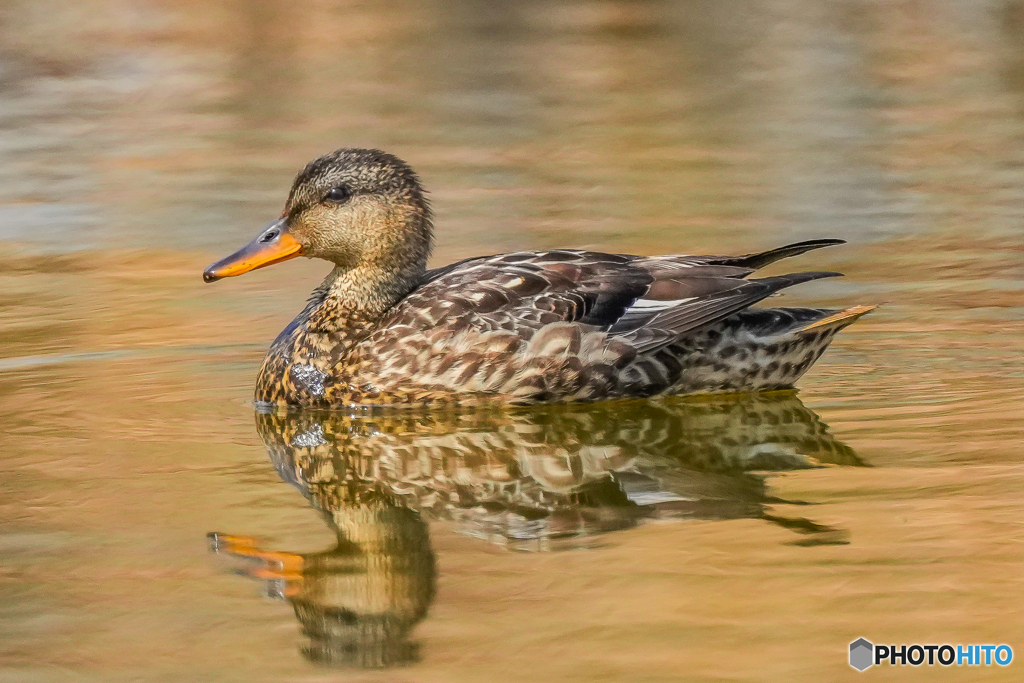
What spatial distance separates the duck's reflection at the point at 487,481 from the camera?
550 centimetres

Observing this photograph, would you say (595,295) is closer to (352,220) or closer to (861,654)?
(352,220)

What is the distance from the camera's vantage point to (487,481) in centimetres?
683

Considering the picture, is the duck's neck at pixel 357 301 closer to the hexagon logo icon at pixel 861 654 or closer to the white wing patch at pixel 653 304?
the white wing patch at pixel 653 304

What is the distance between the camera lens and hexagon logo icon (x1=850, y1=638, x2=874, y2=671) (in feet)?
15.6

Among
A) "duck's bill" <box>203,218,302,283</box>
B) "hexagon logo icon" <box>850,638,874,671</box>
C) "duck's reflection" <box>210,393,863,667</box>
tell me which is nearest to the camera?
"hexagon logo icon" <box>850,638,874,671</box>

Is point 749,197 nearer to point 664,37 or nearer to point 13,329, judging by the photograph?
point 13,329

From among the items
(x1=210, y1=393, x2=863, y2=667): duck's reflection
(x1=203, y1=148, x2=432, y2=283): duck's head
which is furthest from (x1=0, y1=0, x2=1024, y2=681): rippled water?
(x1=203, y1=148, x2=432, y2=283): duck's head

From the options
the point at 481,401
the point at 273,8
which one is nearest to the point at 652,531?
the point at 481,401

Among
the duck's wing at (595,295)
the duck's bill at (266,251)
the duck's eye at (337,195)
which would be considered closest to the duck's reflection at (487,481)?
the duck's wing at (595,295)

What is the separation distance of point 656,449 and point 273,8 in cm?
1694

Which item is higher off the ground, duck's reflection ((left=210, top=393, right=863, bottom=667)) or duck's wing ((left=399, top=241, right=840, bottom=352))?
duck's wing ((left=399, top=241, right=840, bottom=352))

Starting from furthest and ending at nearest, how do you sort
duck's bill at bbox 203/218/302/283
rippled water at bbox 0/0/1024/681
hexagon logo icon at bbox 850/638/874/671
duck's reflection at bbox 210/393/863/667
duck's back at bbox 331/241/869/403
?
duck's bill at bbox 203/218/302/283 → duck's back at bbox 331/241/869/403 → duck's reflection at bbox 210/393/863/667 → rippled water at bbox 0/0/1024/681 → hexagon logo icon at bbox 850/638/874/671

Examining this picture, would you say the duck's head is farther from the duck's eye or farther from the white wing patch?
the white wing patch

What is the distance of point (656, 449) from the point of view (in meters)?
7.28
